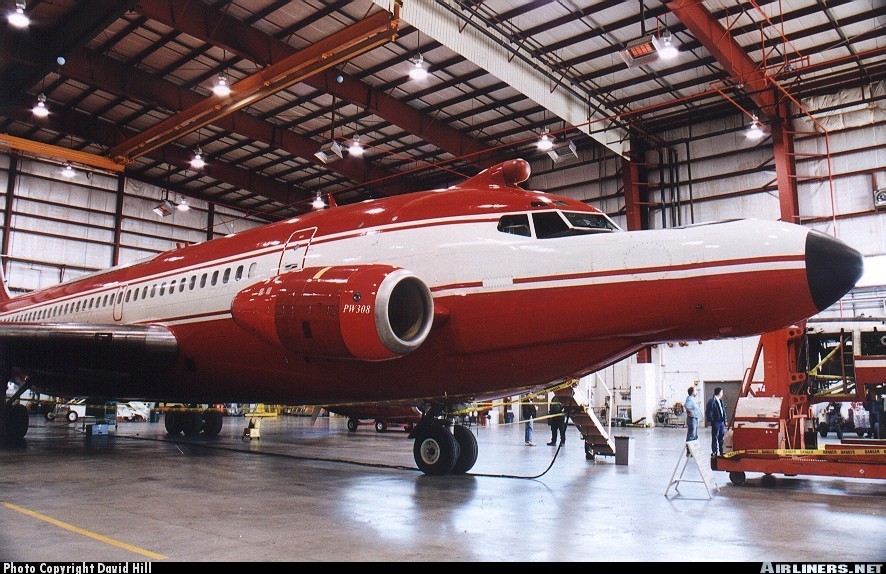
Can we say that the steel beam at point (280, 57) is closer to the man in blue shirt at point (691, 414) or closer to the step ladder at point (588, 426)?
the step ladder at point (588, 426)

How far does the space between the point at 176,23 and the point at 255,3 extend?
3190mm

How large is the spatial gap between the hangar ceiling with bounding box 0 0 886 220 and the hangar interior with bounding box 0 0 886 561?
111mm

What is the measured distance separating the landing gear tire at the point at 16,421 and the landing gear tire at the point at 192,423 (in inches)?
191

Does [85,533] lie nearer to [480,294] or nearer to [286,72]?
[480,294]

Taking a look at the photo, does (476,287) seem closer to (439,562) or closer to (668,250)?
(668,250)

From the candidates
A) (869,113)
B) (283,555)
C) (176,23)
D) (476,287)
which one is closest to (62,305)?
(176,23)

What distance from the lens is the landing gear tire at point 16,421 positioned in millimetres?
17172

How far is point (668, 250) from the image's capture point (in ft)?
26.2

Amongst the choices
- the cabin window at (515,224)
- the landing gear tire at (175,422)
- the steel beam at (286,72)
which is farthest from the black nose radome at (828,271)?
the landing gear tire at (175,422)

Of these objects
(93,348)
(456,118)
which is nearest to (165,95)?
(456,118)

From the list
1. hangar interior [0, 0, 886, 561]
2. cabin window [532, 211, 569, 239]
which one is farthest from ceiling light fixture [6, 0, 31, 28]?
cabin window [532, 211, 569, 239]

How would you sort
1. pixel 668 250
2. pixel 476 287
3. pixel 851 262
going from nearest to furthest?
pixel 851 262 → pixel 668 250 → pixel 476 287

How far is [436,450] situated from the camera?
11211mm

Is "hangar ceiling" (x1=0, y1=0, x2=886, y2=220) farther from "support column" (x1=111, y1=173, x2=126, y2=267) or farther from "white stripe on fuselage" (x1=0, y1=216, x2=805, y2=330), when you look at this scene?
"white stripe on fuselage" (x1=0, y1=216, x2=805, y2=330)
